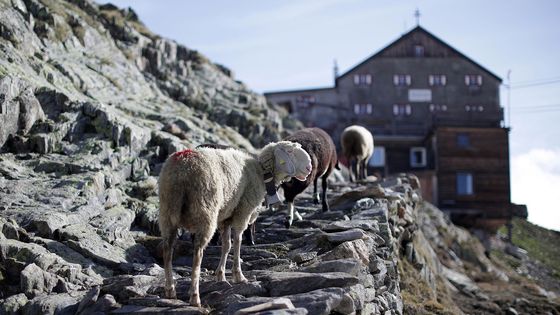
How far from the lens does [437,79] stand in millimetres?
60000

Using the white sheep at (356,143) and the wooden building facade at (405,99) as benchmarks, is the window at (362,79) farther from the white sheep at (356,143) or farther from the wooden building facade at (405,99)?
the white sheep at (356,143)

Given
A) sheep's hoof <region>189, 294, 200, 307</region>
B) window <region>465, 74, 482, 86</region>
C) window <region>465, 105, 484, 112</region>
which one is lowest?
sheep's hoof <region>189, 294, 200, 307</region>

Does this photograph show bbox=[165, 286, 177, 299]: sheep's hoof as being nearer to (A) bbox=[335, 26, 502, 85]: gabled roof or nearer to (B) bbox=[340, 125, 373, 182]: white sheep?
(B) bbox=[340, 125, 373, 182]: white sheep

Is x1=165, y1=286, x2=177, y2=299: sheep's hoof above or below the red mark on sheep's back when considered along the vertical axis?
below

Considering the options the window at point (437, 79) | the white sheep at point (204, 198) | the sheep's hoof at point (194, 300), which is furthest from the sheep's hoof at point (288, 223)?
the window at point (437, 79)

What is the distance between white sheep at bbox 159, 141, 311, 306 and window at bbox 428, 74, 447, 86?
49697mm

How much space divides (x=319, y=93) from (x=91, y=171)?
143 feet

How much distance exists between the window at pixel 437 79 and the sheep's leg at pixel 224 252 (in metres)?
50.4

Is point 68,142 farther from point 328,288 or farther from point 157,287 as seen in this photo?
point 328,288

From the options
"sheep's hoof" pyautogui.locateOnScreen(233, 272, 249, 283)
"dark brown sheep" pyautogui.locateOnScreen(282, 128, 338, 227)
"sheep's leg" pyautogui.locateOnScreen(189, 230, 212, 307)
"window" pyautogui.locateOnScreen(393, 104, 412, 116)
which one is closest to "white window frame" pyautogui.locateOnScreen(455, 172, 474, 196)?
"window" pyautogui.locateOnScreen(393, 104, 412, 116)

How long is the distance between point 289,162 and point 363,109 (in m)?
46.8

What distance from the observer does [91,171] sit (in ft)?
55.1

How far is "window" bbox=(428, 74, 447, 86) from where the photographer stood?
60000 millimetres

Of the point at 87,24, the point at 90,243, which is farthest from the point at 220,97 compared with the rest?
the point at 90,243
